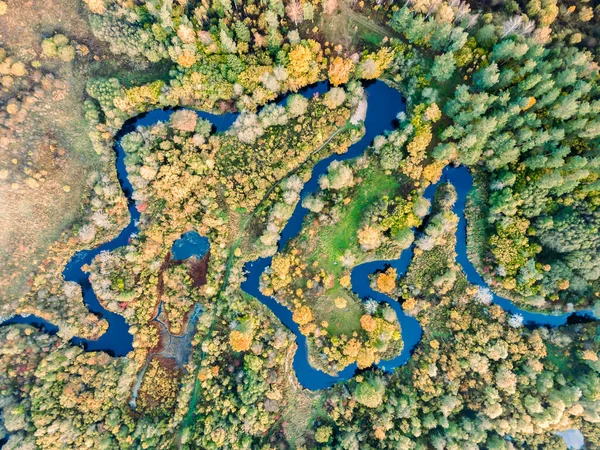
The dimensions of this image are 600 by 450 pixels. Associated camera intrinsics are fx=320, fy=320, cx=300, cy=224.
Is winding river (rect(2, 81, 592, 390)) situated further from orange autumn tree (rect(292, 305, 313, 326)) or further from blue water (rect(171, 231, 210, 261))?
blue water (rect(171, 231, 210, 261))

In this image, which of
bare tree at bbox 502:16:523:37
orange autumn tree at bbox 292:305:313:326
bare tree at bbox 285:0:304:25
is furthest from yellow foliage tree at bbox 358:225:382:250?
bare tree at bbox 285:0:304:25

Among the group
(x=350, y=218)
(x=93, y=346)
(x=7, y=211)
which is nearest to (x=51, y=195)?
(x=7, y=211)

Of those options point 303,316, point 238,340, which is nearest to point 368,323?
point 303,316

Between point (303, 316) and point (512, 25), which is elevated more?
point (512, 25)

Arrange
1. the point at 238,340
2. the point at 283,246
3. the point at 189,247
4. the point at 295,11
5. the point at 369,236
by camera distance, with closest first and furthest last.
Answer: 1. the point at 295,11
2. the point at 369,236
3. the point at 238,340
4. the point at 283,246
5. the point at 189,247

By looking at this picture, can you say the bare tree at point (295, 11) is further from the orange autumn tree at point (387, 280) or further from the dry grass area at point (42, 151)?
the orange autumn tree at point (387, 280)

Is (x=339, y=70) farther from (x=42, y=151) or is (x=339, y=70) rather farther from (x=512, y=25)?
(x=42, y=151)
